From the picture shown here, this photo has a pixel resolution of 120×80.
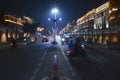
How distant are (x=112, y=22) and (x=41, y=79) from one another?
6925cm

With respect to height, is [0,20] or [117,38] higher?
[0,20]

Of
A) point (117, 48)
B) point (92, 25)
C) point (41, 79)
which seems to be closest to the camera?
point (41, 79)

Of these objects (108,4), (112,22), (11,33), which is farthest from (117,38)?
(11,33)

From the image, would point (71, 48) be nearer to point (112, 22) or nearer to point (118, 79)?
point (118, 79)

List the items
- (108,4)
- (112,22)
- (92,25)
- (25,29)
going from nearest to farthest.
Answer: (112,22), (108,4), (92,25), (25,29)

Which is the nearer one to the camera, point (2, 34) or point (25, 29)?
point (2, 34)

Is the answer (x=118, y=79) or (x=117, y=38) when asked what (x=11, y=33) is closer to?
(x=117, y=38)

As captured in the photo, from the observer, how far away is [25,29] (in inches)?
5379

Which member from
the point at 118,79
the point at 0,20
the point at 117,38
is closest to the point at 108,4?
the point at 117,38

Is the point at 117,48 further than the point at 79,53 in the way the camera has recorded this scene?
Yes

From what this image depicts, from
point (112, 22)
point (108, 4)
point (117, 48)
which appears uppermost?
point (108, 4)

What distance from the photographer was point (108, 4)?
284ft

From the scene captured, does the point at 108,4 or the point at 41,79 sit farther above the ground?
the point at 108,4

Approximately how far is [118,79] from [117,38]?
58703mm
